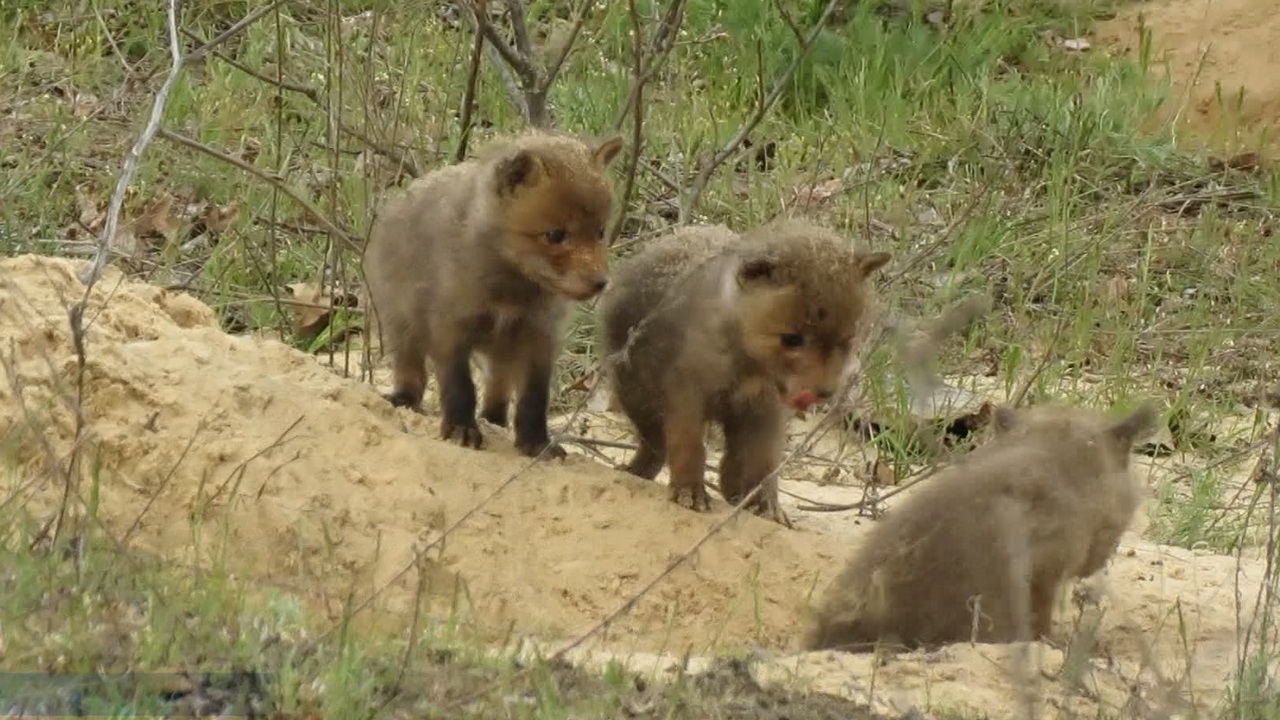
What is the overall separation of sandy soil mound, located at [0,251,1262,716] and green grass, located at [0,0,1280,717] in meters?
1.17

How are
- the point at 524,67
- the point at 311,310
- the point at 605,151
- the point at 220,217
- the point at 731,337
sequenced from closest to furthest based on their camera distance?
the point at 731,337
the point at 605,151
the point at 524,67
the point at 311,310
the point at 220,217

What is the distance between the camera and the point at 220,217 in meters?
8.48

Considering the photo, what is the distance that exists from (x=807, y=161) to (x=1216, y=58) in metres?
3.77

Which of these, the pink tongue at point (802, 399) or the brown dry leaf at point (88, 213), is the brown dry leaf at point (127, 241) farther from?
the pink tongue at point (802, 399)

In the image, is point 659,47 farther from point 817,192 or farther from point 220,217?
point 220,217

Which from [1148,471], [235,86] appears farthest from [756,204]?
[235,86]

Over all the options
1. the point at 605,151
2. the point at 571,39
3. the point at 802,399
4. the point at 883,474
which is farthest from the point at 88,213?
the point at 802,399

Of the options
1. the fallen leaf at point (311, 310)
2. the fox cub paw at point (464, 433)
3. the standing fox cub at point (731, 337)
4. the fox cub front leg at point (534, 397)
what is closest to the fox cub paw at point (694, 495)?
the standing fox cub at point (731, 337)

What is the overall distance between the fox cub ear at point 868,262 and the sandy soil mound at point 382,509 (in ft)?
2.89

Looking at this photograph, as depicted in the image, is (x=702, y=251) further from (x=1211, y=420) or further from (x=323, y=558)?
(x=1211, y=420)

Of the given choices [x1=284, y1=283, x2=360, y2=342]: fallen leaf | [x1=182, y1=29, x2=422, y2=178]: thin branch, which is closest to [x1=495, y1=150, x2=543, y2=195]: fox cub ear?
[x1=182, y1=29, x2=422, y2=178]: thin branch

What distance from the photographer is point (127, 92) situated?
950 centimetres

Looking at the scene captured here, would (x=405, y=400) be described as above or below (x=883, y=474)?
above

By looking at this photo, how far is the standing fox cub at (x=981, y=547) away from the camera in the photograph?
204 inches
